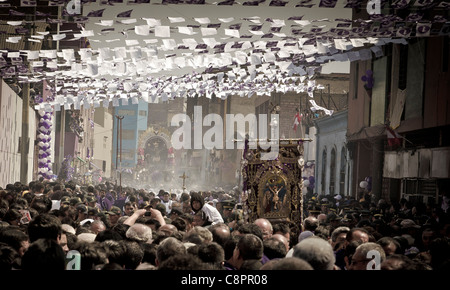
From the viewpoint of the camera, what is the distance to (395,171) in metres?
25.6

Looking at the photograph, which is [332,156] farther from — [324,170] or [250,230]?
[250,230]

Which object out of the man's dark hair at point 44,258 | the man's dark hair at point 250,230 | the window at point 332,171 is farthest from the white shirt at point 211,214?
the window at point 332,171

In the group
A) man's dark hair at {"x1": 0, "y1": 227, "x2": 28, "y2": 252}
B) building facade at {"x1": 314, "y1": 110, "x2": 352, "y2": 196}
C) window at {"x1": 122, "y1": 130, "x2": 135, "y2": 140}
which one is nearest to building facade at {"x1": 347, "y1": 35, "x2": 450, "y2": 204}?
building facade at {"x1": 314, "y1": 110, "x2": 352, "y2": 196}

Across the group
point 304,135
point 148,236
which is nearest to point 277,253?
point 148,236

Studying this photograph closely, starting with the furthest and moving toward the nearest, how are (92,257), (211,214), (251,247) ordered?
1. (211,214)
2. (251,247)
3. (92,257)

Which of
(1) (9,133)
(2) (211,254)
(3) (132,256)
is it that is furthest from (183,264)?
(1) (9,133)

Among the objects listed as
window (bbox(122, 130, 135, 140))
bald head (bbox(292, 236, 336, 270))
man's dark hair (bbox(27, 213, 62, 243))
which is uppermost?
window (bbox(122, 130, 135, 140))

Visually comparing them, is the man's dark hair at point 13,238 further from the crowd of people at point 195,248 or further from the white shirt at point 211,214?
the white shirt at point 211,214

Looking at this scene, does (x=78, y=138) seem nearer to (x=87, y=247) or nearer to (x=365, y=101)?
(x=365, y=101)

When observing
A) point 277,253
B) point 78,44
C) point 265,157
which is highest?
point 78,44

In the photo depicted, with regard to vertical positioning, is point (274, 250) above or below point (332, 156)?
below

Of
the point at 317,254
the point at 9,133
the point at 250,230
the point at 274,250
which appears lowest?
the point at 274,250

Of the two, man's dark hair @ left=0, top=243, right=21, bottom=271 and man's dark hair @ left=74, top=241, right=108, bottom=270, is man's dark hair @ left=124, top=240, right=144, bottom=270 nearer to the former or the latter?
man's dark hair @ left=74, top=241, right=108, bottom=270
